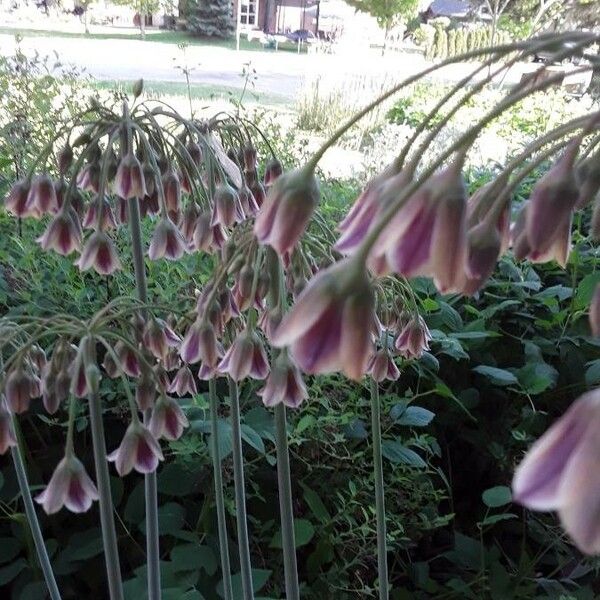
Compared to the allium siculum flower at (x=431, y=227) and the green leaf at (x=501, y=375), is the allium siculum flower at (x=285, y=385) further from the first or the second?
the green leaf at (x=501, y=375)

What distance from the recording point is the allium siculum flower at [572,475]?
0.82 ft

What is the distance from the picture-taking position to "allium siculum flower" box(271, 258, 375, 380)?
33 cm

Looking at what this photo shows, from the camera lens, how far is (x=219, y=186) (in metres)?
0.80

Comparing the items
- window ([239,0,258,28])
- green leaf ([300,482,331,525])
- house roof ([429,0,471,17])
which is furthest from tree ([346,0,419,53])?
green leaf ([300,482,331,525])

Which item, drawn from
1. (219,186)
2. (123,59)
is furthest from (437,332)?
(123,59)

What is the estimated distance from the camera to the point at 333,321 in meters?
0.33

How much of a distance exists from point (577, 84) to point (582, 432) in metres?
7.26

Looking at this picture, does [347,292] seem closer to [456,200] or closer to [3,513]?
[456,200]

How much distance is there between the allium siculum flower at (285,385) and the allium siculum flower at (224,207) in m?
0.20

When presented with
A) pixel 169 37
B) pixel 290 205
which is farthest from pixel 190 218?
pixel 169 37

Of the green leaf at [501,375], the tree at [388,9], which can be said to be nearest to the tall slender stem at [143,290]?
the green leaf at [501,375]

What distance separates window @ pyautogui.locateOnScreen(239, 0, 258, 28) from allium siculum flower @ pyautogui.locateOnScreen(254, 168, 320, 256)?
13.5 meters

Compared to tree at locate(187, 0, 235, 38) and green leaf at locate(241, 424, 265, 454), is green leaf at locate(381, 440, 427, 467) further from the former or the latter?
tree at locate(187, 0, 235, 38)

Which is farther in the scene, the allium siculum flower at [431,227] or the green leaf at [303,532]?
the green leaf at [303,532]
